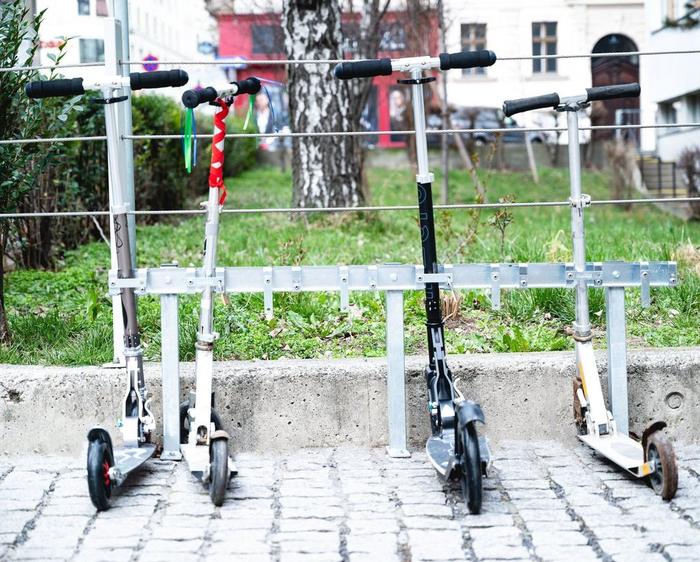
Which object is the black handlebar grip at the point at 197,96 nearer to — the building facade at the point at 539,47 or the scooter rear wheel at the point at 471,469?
the scooter rear wheel at the point at 471,469

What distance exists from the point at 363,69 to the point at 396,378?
125cm

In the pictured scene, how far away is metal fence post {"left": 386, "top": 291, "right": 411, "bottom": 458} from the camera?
4.42 meters

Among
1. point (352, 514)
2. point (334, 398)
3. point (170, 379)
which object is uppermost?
point (170, 379)

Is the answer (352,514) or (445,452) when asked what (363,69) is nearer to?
(445,452)

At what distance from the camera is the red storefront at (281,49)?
19.4 metres

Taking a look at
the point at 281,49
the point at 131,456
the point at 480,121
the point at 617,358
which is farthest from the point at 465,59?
the point at 480,121

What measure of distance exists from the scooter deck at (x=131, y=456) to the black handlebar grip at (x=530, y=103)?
1895 mm

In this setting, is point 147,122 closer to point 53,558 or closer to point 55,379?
point 55,379

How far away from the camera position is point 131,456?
4035 millimetres

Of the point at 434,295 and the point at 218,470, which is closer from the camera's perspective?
the point at 218,470

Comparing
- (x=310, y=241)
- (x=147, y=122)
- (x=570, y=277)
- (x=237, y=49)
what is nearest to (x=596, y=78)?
(x=237, y=49)

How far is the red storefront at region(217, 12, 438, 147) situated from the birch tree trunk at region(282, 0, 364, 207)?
0.35 meters

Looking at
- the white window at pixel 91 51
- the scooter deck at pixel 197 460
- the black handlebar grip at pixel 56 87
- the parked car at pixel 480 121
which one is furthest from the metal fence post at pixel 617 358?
the parked car at pixel 480 121

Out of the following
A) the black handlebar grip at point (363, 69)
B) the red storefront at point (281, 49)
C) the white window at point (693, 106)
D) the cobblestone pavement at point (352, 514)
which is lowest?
the cobblestone pavement at point (352, 514)
